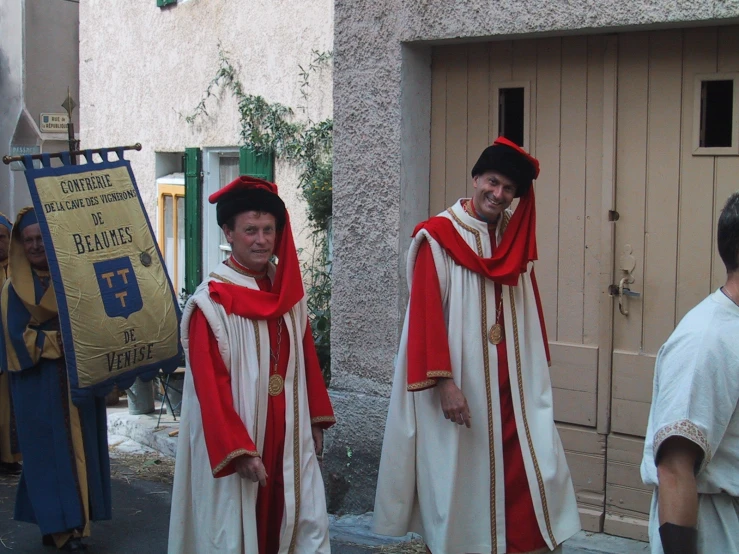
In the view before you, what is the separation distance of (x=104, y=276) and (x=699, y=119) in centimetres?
294

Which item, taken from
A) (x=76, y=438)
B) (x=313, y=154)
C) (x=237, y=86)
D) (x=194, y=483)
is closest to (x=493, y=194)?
(x=194, y=483)

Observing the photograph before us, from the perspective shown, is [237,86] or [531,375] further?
[237,86]

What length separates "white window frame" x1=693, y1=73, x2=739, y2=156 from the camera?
4668 millimetres

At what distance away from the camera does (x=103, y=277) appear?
504 cm

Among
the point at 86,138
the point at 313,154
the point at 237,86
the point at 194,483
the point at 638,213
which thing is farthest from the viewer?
the point at 86,138

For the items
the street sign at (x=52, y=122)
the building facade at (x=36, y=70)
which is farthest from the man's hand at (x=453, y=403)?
the street sign at (x=52, y=122)

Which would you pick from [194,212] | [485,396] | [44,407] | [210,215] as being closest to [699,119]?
[485,396]

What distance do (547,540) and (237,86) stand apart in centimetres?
567

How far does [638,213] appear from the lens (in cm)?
498

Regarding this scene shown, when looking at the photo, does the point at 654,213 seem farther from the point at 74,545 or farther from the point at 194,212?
the point at 194,212

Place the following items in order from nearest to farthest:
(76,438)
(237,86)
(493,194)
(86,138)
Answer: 1. (493,194)
2. (76,438)
3. (237,86)
4. (86,138)

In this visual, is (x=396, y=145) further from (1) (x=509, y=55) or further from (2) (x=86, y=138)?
(2) (x=86, y=138)

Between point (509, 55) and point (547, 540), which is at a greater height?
point (509, 55)

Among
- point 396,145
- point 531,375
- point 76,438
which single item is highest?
point 396,145
